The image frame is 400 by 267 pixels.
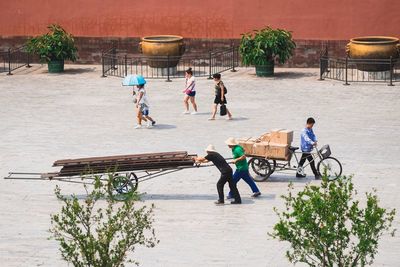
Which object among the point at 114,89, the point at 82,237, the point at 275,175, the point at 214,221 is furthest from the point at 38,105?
the point at 82,237

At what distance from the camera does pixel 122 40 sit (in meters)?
37.8

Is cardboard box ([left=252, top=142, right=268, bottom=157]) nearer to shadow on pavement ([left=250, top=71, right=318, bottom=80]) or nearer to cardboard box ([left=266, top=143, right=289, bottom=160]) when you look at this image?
cardboard box ([left=266, top=143, right=289, bottom=160])

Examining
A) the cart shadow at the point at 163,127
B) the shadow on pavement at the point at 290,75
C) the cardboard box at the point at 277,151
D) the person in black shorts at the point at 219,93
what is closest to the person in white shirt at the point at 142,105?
the cart shadow at the point at 163,127

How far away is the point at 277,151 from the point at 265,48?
496 inches

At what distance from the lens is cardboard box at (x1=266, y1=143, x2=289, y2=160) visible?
2227 cm

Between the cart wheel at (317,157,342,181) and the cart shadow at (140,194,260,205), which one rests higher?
the cart wheel at (317,157,342,181)

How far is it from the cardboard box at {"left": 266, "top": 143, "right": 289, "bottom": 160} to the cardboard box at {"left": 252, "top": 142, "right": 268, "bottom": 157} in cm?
6

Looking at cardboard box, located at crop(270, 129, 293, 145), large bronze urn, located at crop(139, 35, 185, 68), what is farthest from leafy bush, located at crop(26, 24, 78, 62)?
cardboard box, located at crop(270, 129, 293, 145)

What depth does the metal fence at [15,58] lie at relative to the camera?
3806cm

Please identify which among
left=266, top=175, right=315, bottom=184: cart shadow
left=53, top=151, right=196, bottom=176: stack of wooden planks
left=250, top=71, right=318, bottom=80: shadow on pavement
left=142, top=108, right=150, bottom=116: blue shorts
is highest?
left=250, top=71, right=318, bottom=80: shadow on pavement

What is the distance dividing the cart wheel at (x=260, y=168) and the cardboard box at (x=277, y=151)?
20 centimetres

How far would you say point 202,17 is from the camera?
37156 mm

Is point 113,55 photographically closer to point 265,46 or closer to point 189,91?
point 265,46

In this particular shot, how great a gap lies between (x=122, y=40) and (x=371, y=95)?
32.7 ft
